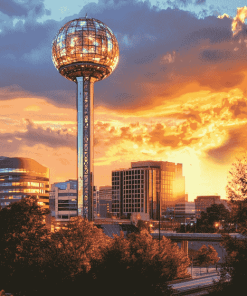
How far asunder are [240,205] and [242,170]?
11.1 ft

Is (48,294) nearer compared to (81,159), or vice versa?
(48,294)

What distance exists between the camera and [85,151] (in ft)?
328

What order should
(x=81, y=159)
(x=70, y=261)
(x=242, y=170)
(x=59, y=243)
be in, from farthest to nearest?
(x=81, y=159)
(x=59, y=243)
(x=70, y=261)
(x=242, y=170)

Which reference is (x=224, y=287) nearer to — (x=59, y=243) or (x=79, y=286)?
(x=79, y=286)

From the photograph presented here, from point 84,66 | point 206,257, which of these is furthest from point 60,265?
point 206,257

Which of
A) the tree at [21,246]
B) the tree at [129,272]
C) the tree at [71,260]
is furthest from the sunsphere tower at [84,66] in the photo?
the tree at [21,246]

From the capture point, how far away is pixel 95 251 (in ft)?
175

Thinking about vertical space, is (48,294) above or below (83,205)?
below

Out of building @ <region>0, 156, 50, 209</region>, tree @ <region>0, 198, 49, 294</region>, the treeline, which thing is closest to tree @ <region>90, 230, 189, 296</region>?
the treeline

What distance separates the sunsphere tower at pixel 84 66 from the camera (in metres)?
99.8

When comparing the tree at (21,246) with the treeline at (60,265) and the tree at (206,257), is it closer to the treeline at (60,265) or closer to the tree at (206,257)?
the treeline at (60,265)

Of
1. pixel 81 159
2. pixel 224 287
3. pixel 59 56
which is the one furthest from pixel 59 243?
pixel 59 56

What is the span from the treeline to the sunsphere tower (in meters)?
45.4

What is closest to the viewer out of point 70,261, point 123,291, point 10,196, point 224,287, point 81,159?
point 224,287
